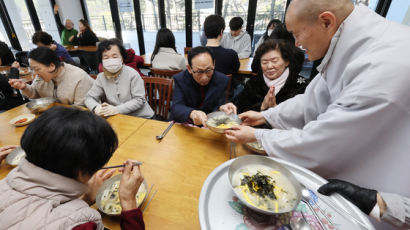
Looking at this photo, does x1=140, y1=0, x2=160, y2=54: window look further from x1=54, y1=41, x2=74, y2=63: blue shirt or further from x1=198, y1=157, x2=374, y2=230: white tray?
x1=198, y1=157, x2=374, y2=230: white tray

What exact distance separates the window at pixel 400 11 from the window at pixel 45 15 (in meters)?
10.2

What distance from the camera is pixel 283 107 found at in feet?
4.73

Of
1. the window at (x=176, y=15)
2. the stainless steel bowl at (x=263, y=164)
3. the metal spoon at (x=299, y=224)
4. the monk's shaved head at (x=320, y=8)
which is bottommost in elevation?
the metal spoon at (x=299, y=224)

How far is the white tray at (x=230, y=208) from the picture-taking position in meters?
0.69

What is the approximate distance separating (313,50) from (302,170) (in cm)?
69

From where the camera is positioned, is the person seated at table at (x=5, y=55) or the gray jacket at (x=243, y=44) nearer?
the person seated at table at (x=5, y=55)

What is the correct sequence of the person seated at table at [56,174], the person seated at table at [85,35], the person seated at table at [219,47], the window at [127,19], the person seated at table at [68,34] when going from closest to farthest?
1. the person seated at table at [56,174]
2. the person seated at table at [219,47]
3. the person seated at table at [85,35]
4. the person seated at table at [68,34]
5. the window at [127,19]

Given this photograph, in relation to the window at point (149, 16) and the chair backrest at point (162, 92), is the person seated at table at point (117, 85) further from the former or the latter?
the window at point (149, 16)

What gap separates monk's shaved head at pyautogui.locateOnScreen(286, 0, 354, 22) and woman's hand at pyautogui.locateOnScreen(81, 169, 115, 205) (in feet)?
4.46

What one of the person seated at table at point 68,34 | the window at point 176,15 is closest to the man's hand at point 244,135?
the window at point 176,15

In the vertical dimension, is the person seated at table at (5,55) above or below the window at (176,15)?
below

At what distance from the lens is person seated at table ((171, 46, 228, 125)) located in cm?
172

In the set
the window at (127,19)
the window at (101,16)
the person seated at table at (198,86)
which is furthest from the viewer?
the window at (101,16)

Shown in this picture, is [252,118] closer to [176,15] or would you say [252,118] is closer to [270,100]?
[270,100]
